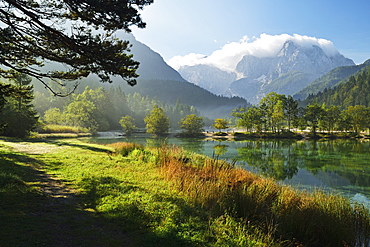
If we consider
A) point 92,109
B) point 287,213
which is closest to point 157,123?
point 92,109

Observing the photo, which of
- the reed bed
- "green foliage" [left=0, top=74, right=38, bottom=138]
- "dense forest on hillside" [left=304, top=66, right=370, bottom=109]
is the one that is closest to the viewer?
the reed bed

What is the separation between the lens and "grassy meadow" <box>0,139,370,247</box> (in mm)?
4422

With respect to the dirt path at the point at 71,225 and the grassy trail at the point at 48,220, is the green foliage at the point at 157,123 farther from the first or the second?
the dirt path at the point at 71,225

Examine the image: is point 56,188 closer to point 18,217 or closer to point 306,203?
point 18,217

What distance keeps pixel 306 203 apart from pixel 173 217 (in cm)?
473

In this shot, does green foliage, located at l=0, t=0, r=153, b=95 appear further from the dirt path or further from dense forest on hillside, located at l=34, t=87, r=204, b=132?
dense forest on hillside, located at l=34, t=87, r=204, b=132

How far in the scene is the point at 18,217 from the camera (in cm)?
478

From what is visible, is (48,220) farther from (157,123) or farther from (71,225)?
(157,123)

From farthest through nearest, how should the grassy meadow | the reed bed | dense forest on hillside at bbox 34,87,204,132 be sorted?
dense forest on hillside at bbox 34,87,204,132, the reed bed, the grassy meadow

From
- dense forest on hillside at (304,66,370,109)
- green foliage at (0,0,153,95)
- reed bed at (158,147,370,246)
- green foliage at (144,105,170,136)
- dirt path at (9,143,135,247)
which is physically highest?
dense forest on hillside at (304,66,370,109)

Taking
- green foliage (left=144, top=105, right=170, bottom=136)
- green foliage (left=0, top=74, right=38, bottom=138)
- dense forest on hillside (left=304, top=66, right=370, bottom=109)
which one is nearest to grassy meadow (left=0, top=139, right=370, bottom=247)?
green foliage (left=0, top=74, right=38, bottom=138)

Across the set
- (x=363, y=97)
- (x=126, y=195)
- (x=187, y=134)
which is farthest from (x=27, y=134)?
(x=363, y=97)

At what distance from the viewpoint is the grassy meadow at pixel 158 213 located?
174 inches

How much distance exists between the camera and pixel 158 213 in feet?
18.0
